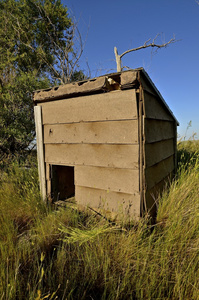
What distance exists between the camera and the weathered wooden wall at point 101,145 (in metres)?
2.59

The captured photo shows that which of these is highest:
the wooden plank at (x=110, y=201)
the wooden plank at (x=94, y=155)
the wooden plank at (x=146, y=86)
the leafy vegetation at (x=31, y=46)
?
the leafy vegetation at (x=31, y=46)

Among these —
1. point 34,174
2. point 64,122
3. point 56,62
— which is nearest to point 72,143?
point 64,122

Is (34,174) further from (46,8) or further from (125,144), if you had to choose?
(46,8)

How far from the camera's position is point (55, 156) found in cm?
349

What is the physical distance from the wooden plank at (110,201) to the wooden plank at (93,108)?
45.0 inches

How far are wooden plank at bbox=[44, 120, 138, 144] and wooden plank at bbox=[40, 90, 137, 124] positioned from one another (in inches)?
3.3

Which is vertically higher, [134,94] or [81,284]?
[134,94]

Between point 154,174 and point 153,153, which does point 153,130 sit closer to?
point 153,153

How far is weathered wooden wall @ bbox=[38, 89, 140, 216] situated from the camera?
259cm

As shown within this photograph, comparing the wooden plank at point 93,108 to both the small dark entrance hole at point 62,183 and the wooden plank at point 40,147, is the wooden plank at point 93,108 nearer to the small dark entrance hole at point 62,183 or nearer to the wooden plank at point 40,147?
the wooden plank at point 40,147

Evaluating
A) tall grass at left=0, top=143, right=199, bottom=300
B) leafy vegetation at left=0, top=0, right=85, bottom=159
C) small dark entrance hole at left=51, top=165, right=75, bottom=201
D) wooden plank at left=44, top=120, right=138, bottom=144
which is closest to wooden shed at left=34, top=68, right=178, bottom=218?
wooden plank at left=44, top=120, right=138, bottom=144

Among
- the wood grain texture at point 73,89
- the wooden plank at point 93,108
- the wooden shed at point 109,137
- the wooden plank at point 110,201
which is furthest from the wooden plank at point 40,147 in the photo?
the wooden plank at point 110,201

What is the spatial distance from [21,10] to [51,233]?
9.12 m

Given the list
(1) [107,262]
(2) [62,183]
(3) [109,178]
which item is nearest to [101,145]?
(3) [109,178]
